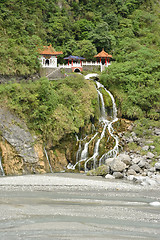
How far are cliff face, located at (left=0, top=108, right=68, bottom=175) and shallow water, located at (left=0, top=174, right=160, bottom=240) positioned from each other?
574 cm

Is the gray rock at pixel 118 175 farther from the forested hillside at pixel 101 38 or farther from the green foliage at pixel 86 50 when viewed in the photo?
the green foliage at pixel 86 50

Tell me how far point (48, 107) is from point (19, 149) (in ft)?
16.0

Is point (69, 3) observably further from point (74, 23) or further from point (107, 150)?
point (107, 150)

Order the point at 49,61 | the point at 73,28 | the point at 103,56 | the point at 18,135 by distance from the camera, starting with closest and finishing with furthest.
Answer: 1. the point at 18,135
2. the point at 49,61
3. the point at 103,56
4. the point at 73,28

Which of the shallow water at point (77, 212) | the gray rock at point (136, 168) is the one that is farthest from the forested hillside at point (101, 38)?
the shallow water at point (77, 212)

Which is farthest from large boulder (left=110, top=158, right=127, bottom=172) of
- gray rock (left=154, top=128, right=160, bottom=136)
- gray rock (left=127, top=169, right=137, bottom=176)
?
gray rock (left=154, top=128, right=160, bottom=136)

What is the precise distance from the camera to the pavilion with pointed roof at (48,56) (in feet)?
116

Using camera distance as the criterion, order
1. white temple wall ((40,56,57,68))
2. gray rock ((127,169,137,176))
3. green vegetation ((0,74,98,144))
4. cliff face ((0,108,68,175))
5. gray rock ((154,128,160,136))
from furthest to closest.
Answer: white temple wall ((40,56,57,68))
gray rock ((154,128,160,136))
green vegetation ((0,74,98,144))
cliff face ((0,108,68,175))
gray rock ((127,169,137,176))

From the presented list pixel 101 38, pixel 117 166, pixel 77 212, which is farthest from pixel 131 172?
pixel 101 38

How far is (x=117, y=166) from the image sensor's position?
2022 cm

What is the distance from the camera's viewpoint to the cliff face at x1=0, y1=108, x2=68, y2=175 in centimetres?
2147

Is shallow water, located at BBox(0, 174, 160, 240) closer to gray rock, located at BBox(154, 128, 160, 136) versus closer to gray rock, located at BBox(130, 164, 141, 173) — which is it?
gray rock, located at BBox(130, 164, 141, 173)

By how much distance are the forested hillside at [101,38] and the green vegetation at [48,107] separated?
4356mm

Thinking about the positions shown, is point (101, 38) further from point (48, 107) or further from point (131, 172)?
point (131, 172)
